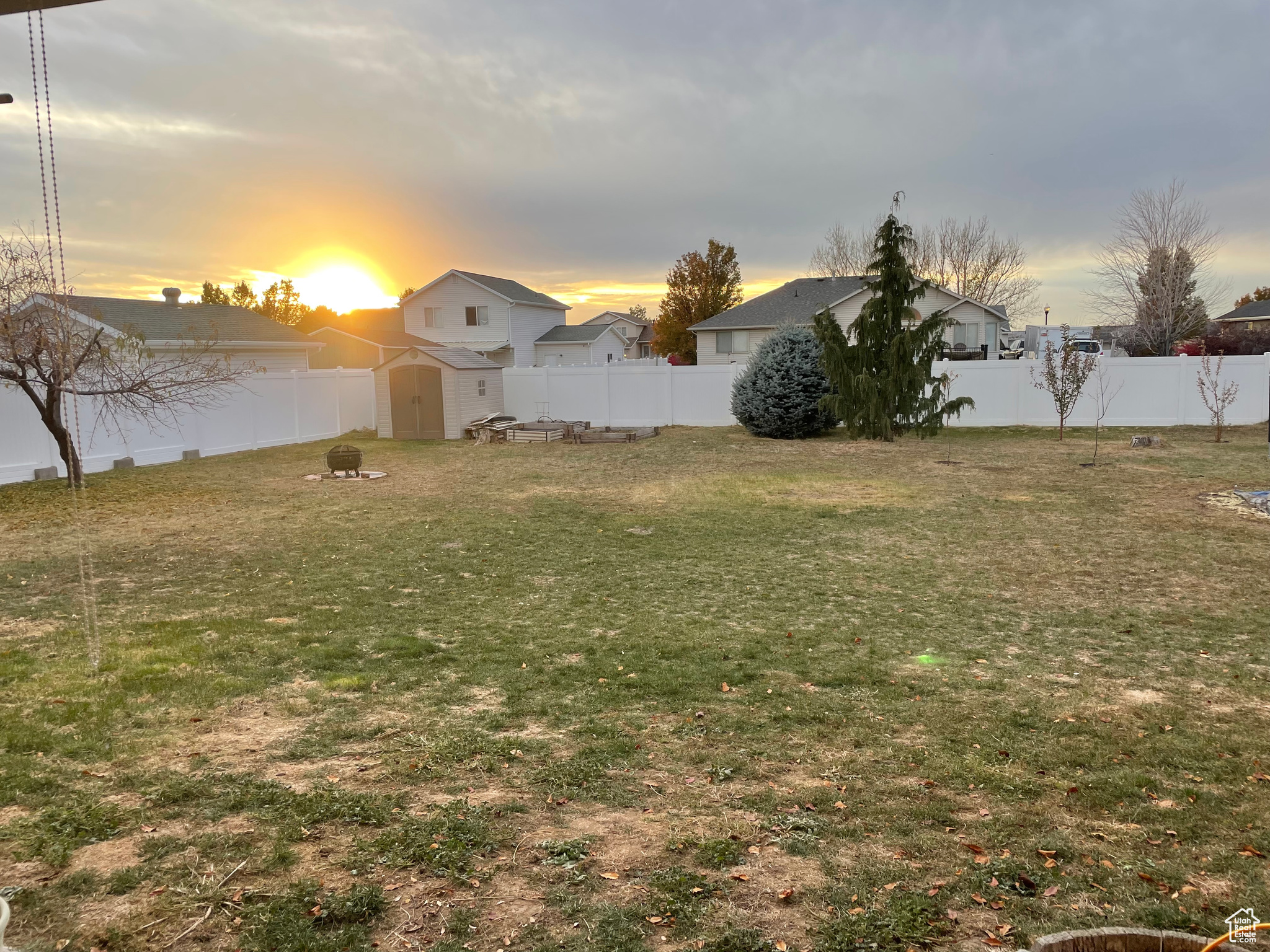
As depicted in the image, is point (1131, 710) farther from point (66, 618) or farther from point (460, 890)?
point (66, 618)

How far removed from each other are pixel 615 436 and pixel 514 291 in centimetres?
2356

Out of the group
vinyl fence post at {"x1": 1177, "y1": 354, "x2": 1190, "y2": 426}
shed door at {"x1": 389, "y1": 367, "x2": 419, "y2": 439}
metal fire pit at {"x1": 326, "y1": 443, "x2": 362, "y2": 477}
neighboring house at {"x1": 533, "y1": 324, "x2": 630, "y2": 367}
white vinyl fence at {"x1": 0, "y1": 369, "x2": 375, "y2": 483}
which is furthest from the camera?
neighboring house at {"x1": 533, "y1": 324, "x2": 630, "y2": 367}

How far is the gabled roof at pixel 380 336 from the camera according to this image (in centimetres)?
3784

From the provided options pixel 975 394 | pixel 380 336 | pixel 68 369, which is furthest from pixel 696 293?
pixel 68 369

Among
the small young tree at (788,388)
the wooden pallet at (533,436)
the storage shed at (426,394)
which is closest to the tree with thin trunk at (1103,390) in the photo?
the small young tree at (788,388)

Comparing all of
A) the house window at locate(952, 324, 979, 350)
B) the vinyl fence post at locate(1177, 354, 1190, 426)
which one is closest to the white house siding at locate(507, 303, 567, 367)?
the house window at locate(952, 324, 979, 350)

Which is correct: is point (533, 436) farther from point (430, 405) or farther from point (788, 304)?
point (788, 304)

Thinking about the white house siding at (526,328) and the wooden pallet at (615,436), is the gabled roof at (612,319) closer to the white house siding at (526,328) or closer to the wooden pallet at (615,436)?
the white house siding at (526,328)

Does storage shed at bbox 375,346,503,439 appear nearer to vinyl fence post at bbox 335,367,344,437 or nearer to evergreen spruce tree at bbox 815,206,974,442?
vinyl fence post at bbox 335,367,344,437

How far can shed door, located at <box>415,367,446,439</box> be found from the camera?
23.4 metres

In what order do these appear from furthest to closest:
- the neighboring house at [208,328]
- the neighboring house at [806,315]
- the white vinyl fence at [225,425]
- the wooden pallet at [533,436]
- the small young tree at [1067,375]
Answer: the neighboring house at [806,315], the wooden pallet at [533,436], the neighboring house at [208,328], the small young tree at [1067,375], the white vinyl fence at [225,425]

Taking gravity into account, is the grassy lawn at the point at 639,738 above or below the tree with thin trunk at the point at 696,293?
below

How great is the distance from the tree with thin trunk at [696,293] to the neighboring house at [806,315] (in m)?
11.7

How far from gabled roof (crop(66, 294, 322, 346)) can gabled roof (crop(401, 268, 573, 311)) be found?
13806 millimetres
